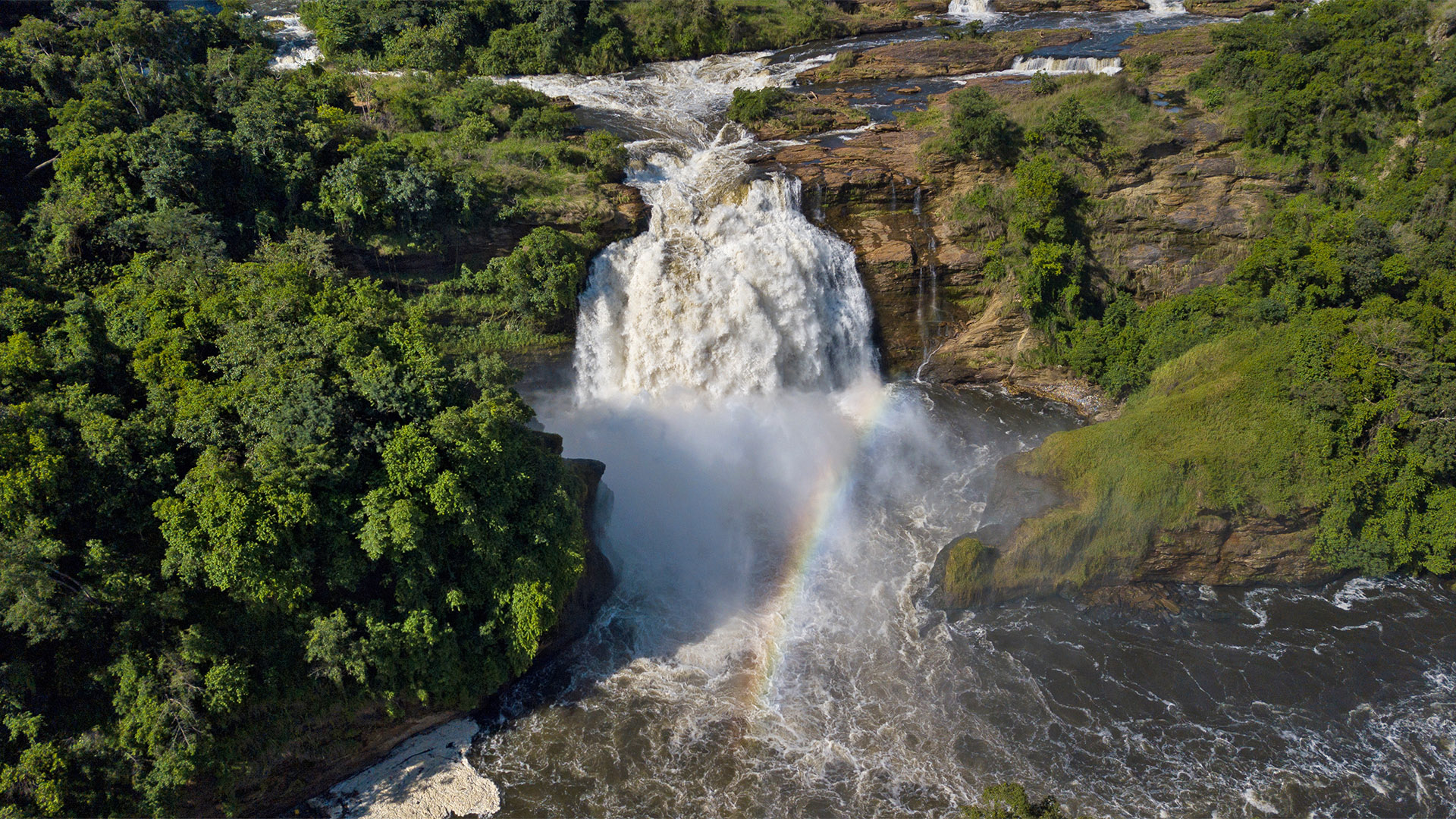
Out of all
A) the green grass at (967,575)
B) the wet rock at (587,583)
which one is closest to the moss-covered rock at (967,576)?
the green grass at (967,575)

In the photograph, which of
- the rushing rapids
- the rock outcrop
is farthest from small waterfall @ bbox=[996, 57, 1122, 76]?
the rushing rapids

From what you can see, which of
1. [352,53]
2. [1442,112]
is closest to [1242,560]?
[1442,112]

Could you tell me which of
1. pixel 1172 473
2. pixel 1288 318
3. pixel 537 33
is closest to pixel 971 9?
pixel 537 33

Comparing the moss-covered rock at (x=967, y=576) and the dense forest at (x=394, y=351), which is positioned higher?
the dense forest at (x=394, y=351)

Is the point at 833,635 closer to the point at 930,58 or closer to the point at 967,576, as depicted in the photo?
the point at 967,576

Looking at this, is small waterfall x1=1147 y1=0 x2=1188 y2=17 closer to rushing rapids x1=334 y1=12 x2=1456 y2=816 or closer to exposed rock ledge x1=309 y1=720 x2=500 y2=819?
rushing rapids x1=334 y1=12 x2=1456 y2=816

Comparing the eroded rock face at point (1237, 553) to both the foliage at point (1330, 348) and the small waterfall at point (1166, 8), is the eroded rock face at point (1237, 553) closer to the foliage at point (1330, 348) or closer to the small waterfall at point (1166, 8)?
the foliage at point (1330, 348)
